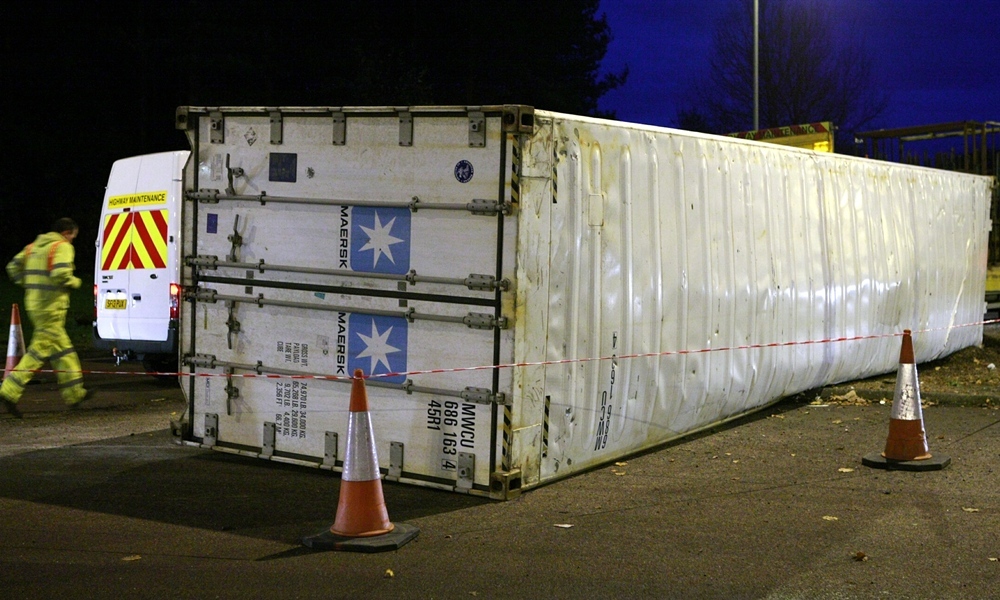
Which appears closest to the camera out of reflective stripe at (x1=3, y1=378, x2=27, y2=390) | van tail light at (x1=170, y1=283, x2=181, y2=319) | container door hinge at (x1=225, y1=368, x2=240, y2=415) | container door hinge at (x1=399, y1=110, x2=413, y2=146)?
container door hinge at (x1=399, y1=110, x2=413, y2=146)

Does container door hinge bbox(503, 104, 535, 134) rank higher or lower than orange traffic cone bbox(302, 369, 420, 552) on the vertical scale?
higher

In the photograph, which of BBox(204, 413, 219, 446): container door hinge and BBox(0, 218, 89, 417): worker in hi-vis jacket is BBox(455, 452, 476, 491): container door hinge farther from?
BBox(0, 218, 89, 417): worker in hi-vis jacket

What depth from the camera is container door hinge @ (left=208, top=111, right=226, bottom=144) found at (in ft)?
27.0

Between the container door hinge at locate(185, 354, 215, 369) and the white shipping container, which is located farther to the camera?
the container door hinge at locate(185, 354, 215, 369)

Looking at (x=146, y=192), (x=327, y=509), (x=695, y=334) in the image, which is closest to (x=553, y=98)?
(x=146, y=192)

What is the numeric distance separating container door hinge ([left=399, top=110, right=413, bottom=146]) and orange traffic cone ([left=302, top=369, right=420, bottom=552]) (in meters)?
1.90

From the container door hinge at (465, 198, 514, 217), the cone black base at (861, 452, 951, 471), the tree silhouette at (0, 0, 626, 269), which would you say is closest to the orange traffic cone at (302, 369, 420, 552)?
the container door hinge at (465, 198, 514, 217)

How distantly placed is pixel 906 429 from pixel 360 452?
4.18 metres

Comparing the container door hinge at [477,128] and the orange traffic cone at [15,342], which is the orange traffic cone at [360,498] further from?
the orange traffic cone at [15,342]

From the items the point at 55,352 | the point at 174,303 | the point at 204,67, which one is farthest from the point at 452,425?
the point at 204,67

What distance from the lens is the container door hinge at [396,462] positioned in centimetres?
756

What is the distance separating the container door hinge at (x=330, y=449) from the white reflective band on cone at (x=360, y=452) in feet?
5.26

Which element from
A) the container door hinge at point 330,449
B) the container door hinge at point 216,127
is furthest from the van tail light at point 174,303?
the container door hinge at point 330,449

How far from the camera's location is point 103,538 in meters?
6.28
